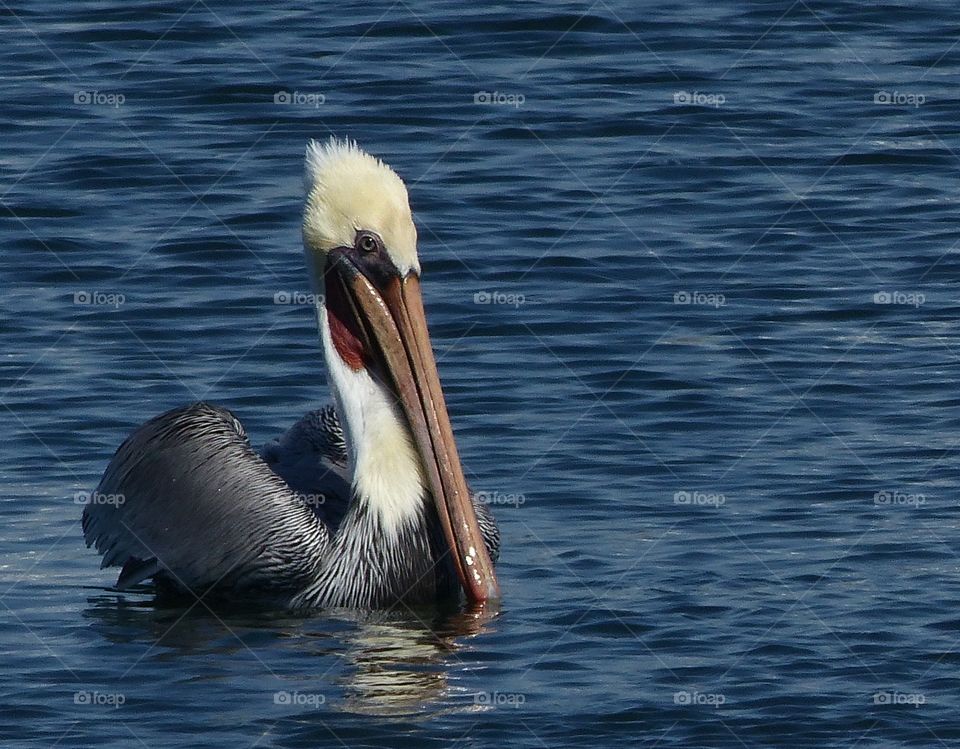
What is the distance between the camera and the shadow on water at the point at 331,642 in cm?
791

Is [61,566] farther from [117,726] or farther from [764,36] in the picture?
[764,36]

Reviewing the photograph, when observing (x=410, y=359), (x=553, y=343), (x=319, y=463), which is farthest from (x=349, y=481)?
(x=553, y=343)

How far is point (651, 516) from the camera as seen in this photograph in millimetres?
9742

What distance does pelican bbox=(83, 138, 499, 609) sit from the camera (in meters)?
9.10

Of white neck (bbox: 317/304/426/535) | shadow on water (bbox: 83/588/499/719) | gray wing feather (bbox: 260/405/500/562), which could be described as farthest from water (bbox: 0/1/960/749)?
gray wing feather (bbox: 260/405/500/562)

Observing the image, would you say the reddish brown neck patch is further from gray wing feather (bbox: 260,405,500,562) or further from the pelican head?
gray wing feather (bbox: 260,405,500,562)

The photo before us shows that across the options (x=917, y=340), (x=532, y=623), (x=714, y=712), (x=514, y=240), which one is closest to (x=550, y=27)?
(x=514, y=240)

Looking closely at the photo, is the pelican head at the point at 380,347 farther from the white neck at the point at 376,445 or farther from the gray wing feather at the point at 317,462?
the gray wing feather at the point at 317,462

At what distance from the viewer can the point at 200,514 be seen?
30.3ft

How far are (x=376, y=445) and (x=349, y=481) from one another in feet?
1.22

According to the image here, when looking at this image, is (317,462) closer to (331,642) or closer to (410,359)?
(410,359)

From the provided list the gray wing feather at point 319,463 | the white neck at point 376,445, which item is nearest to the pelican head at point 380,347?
the white neck at point 376,445

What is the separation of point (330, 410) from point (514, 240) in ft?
11.8

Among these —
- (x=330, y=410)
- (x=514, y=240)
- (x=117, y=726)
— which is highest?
(x=514, y=240)
